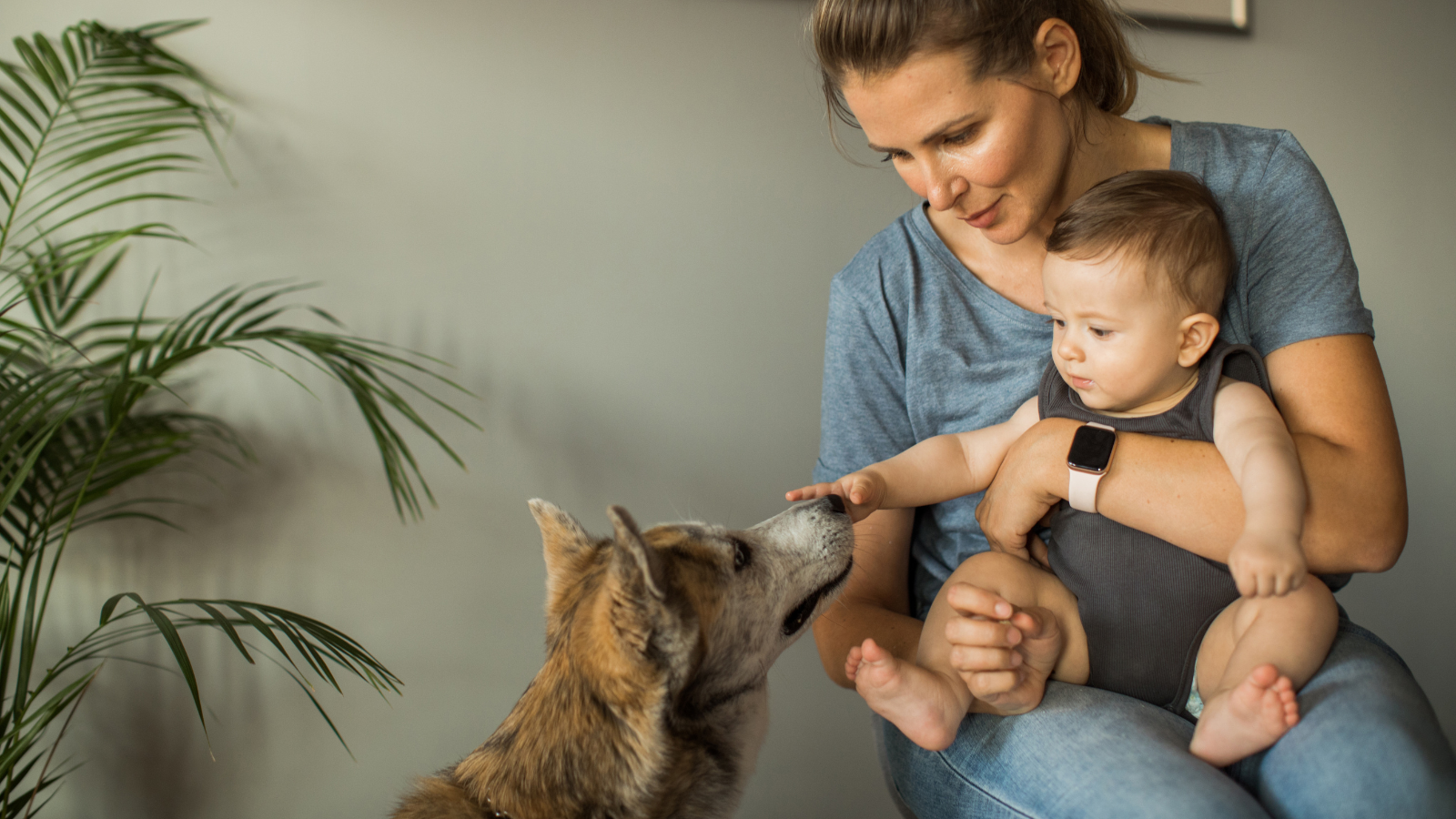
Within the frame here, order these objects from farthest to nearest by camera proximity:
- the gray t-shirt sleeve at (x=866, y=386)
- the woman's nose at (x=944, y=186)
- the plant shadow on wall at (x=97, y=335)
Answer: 1. the plant shadow on wall at (x=97, y=335)
2. the gray t-shirt sleeve at (x=866, y=386)
3. the woman's nose at (x=944, y=186)

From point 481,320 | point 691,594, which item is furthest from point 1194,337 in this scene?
point 481,320

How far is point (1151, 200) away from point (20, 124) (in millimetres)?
2250

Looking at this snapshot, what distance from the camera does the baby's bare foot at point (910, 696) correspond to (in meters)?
1.04

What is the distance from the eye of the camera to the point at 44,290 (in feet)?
5.79

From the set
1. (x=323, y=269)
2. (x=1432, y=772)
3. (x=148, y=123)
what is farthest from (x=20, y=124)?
(x=1432, y=772)

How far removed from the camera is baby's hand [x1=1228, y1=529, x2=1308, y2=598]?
860mm

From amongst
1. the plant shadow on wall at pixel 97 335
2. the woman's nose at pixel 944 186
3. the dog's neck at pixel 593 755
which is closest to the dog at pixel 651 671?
the dog's neck at pixel 593 755

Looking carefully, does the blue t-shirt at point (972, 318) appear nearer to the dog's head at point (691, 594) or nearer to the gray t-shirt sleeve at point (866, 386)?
the gray t-shirt sleeve at point (866, 386)

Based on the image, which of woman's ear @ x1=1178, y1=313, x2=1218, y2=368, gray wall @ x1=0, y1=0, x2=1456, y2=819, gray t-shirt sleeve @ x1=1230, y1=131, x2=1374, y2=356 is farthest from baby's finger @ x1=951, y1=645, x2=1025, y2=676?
gray wall @ x1=0, y1=0, x2=1456, y2=819

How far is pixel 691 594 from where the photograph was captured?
1.11 m

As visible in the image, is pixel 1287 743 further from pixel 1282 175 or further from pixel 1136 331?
pixel 1282 175

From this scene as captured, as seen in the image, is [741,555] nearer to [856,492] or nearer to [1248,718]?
[856,492]

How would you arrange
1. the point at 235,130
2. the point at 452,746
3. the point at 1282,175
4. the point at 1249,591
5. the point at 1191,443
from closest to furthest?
the point at 1249,591 → the point at 1191,443 → the point at 1282,175 → the point at 235,130 → the point at 452,746

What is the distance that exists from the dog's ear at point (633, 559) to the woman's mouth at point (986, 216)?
740mm
